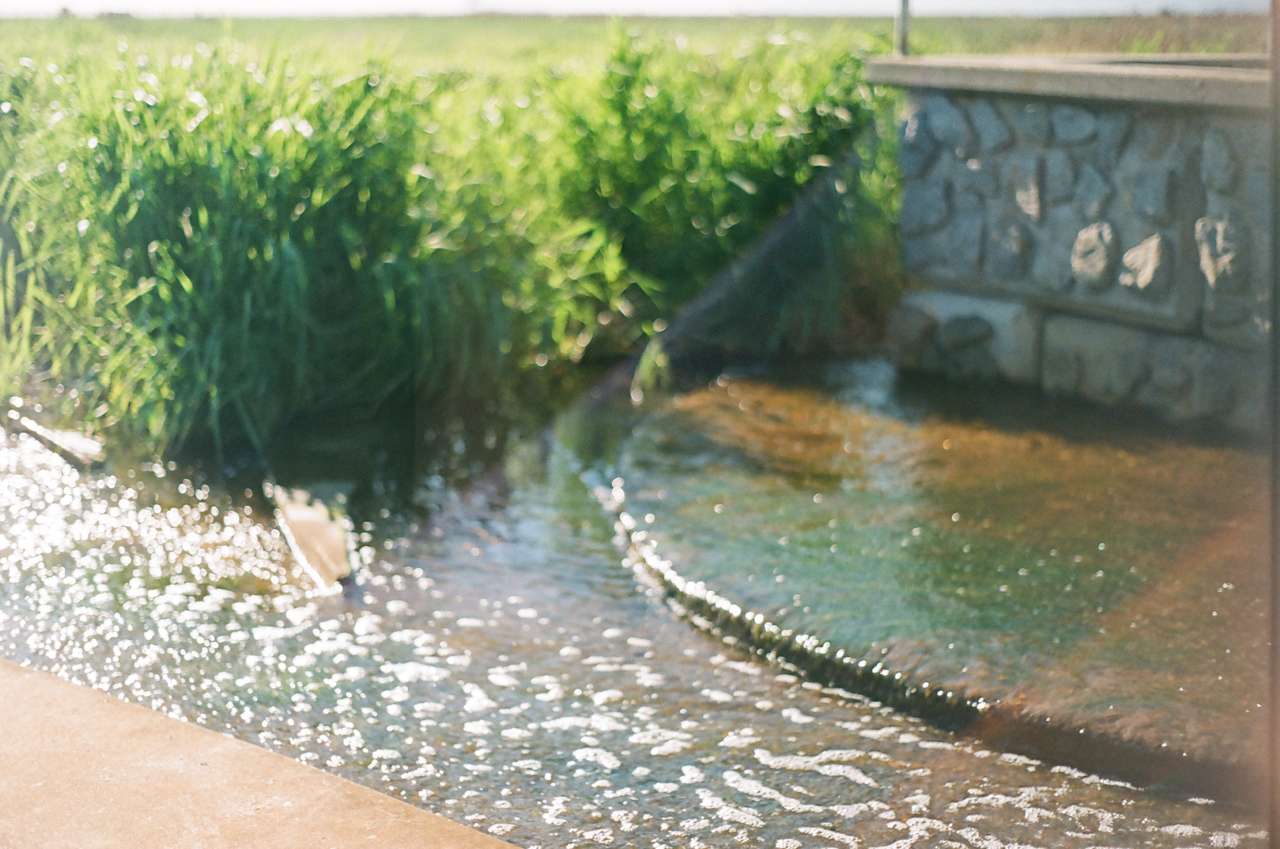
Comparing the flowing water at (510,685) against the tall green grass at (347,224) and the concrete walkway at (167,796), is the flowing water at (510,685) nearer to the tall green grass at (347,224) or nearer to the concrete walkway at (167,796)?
the concrete walkway at (167,796)

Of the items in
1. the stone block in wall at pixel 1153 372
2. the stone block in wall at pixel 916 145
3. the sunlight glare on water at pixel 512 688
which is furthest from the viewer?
the stone block in wall at pixel 916 145

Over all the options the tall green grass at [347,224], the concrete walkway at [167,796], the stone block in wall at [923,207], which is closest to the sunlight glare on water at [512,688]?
the concrete walkway at [167,796]

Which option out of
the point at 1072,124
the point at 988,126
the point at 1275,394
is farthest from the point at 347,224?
the point at 1275,394

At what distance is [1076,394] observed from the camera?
5484 millimetres

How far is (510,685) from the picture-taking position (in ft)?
11.5

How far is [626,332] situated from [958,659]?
127 inches

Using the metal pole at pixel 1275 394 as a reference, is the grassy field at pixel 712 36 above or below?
above

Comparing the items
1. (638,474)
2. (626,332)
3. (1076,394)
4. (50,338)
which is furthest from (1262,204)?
Result: (50,338)

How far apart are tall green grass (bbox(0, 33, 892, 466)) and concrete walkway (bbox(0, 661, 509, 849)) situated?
1.97m

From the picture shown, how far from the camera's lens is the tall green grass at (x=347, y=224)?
501 cm

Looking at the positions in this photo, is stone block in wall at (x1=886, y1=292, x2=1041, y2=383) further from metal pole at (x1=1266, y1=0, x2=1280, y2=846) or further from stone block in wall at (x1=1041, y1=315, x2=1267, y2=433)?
metal pole at (x1=1266, y1=0, x2=1280, y2=846)

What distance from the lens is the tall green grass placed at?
501 cm

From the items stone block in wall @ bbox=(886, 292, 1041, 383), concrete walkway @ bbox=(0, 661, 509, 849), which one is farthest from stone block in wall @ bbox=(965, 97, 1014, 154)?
concrete walkway @ bbox=(0, 661, 509, 849)

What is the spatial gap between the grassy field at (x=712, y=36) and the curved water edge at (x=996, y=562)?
1555 mm
